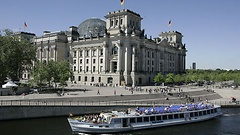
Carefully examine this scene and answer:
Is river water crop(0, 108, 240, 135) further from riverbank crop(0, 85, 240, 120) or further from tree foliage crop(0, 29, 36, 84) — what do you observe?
tree foliage crop(0, 29, 36, 84)

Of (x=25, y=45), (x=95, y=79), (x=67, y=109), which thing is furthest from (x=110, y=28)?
(x=67, y=109)

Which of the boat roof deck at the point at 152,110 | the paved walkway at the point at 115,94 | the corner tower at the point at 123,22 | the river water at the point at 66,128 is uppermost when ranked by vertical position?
the corner tower at the point at 123,22

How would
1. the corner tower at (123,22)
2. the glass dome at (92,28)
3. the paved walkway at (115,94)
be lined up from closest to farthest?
the paved walkway at (115,94), the corner tower at (123,22), the glass dome at (92,28)

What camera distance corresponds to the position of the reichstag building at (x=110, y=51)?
89.2m

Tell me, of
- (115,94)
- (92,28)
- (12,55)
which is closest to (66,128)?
(115,94)

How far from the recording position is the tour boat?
33.7 metres

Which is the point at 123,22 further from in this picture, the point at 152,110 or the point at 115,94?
the point at 152,110

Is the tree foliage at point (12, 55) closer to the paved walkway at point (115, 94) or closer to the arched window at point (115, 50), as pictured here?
the paved walkway at point (115, 94)

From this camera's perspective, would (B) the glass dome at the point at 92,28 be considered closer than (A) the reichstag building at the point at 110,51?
No

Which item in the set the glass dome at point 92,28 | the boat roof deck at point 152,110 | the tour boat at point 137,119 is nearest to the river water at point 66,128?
the tour boat at point 137,119

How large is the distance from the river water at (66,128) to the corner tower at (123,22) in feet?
180

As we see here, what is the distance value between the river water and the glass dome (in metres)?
72.6

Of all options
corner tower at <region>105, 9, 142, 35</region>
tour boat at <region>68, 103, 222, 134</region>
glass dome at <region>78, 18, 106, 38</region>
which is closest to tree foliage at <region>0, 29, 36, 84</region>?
tour boat at <region>68, 103, 222, 134</region>

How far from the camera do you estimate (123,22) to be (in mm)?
93562
